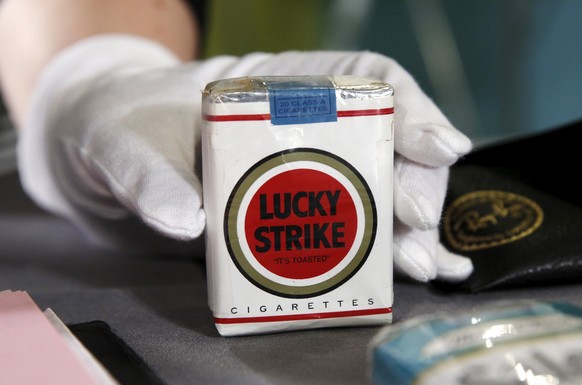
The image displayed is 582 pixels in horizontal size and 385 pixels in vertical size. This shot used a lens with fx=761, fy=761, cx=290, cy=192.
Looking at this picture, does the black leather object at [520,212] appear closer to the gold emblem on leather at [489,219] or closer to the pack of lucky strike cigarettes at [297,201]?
the gold emblem on leather at [489,219]

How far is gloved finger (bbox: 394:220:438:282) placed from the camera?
1.56ft

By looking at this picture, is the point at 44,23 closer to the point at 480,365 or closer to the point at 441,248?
the point at 441,248

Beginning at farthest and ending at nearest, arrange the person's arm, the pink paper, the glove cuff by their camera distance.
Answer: the person's arm → the glove cuff → the pink paper

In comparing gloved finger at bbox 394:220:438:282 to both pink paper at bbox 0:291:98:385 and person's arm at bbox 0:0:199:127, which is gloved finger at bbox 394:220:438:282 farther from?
person's arm at bbox 0:0:199:127

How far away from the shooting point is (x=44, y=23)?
3.06ft

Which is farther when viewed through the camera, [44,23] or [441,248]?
[44,23]

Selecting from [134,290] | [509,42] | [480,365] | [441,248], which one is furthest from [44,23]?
[509,42]

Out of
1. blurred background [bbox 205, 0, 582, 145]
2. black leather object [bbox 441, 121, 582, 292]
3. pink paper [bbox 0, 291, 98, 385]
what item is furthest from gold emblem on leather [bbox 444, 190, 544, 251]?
blurred background [bbox 205, 0, 582, 145]

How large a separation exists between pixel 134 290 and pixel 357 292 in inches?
7.2

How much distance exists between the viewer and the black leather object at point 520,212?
519 mm

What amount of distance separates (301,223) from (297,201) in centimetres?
1

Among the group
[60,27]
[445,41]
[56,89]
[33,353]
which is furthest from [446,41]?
[33,353]

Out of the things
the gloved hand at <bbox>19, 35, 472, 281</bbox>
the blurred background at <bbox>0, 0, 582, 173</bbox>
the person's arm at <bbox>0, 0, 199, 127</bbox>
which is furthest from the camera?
the blurred background at <bbox>0, 0, 582, 173</bbox>

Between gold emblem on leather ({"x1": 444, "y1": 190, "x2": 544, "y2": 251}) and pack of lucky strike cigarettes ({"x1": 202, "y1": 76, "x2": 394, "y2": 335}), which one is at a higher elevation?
pack of lucky strike cigarettes ({"x1": 202, "y1": 76, "x2": 394, "y2": 335})
